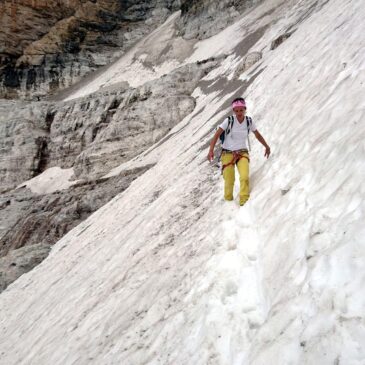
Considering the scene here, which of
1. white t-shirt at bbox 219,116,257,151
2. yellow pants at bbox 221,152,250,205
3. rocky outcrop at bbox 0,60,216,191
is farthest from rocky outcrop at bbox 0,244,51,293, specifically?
white t-shirt at bbox 219,116,257,151

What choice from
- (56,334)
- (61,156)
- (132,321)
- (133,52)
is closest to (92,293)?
(56,334)

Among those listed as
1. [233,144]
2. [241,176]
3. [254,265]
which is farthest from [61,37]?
[254,265]

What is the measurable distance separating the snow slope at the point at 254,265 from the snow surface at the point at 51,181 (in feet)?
55.7

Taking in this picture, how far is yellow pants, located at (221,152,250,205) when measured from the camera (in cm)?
691

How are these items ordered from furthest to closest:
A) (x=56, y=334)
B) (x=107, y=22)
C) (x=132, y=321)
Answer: (x=107, y=22) < (x=56, y=334) < (x=132, y=321)

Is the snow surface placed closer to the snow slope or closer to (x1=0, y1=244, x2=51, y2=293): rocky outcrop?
(x1=0, y1=244, x2=51, y2=293): rocky outcrop

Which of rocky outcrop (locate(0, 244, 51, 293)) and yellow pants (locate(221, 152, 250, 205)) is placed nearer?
yellow pants (locate(221, 152, 250, 205))

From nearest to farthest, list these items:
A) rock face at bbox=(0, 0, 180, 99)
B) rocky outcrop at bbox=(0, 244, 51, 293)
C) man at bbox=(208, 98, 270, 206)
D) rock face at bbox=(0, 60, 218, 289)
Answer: man at bbox=(208, 98, 270, 206) < rocky outcrop at bbox=(0, 244, 51, 293) < rock face at bbox=(0, 60, 218, 289) < rock face at bbox=(0, 0, 180, 99)

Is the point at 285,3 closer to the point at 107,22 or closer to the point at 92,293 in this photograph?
the point at 92,293

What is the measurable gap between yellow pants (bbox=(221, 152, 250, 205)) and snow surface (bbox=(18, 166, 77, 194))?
864 inches

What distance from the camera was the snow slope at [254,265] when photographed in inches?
139

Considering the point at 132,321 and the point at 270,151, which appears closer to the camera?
the point at 132,321

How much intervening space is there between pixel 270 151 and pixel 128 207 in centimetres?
850

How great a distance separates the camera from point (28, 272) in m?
17.1
